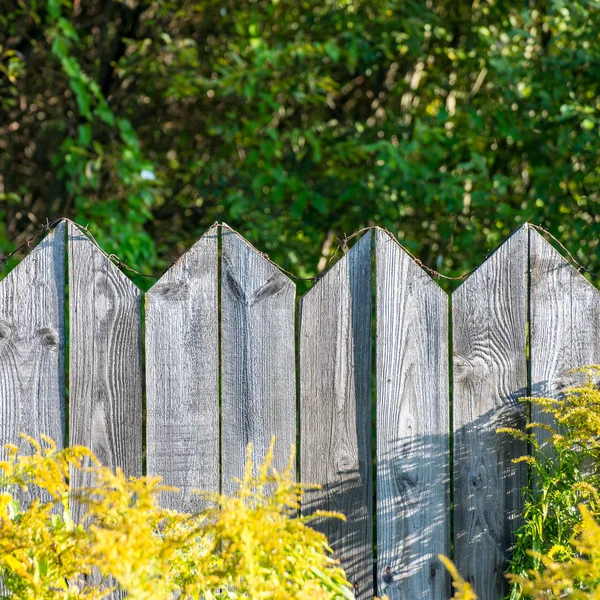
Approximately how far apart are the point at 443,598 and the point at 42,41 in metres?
3.95

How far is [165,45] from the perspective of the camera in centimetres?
462

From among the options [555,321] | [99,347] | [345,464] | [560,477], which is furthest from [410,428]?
[99,347]

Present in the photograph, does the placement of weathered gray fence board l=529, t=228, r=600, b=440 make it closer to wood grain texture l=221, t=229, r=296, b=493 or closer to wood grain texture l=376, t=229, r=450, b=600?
wood grain texture l=376, t=229, r=450, b=600

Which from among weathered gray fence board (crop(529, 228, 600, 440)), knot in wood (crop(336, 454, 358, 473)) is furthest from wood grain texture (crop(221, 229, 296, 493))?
weathered gray fence board (crop(529, 228, 600, 440))

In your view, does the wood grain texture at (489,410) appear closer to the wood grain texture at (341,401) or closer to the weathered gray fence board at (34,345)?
the wood grain texture at (341,401)

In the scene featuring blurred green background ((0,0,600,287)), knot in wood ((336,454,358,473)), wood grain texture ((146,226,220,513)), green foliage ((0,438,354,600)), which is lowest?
green foliage ((0,438,354,600))

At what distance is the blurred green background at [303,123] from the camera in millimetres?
3863

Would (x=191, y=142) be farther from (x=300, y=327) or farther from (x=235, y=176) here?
(x=300, y=327)

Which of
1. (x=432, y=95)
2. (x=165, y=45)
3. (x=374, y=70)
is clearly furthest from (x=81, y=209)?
(x=432, y=95)

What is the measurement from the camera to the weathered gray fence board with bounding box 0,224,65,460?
2221mm

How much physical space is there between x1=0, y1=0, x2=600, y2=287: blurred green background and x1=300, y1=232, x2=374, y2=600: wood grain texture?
1.56 metres

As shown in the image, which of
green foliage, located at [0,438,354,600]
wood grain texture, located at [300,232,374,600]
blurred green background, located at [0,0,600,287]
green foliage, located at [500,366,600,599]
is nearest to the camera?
green foliage, located at [0,438,354,600]

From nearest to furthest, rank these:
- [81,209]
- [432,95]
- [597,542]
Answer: [597,542] → [81,209] → [432,95]

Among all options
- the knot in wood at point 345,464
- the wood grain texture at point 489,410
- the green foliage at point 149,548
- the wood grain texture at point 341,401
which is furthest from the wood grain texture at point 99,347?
the wood grain texture at point 489,410
